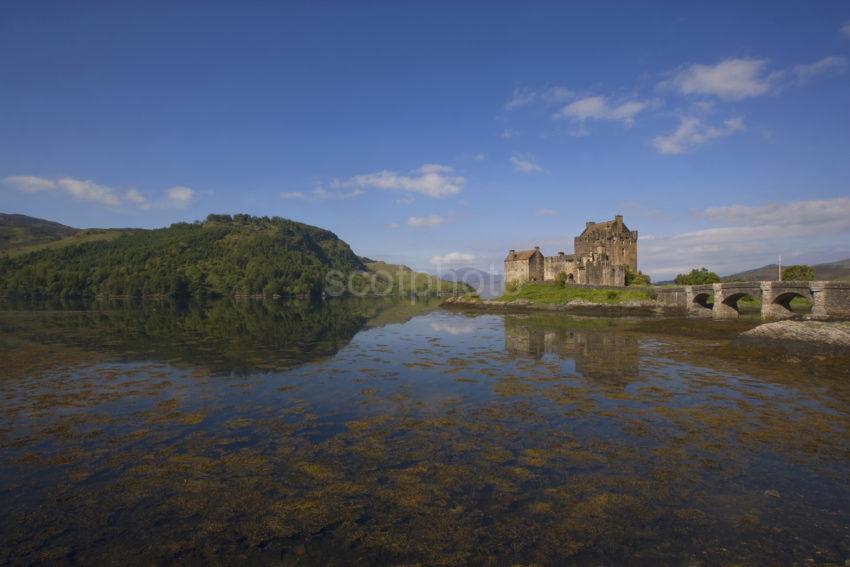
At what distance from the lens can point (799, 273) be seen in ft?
246

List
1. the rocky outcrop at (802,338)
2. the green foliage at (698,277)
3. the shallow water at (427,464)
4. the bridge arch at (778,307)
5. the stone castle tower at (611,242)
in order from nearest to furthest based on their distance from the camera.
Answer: the shallow water at (427,464), the rocky outcrop at (802,338), the bridge arch at (778,307), the green foliage at (698,277), the stone castle tower at (611,242)

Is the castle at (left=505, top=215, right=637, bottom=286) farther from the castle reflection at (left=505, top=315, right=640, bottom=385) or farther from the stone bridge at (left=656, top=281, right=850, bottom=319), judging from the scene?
the castle reflection at (left=505, top=315, right=640, bottom=385)

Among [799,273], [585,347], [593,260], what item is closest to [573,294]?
[593,260]

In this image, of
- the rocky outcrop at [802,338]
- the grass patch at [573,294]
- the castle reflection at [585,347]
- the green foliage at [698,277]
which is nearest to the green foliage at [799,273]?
the green foliage at [698,277]

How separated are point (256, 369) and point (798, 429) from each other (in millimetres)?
23959

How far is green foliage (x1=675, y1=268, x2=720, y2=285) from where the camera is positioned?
83.2 m

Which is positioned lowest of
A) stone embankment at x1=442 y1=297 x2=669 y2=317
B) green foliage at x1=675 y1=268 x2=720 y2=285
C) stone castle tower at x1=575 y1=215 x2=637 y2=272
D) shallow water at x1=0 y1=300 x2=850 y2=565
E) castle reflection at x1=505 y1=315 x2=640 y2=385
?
shallow water at x1=0 y1=300 x2=850 y2=565

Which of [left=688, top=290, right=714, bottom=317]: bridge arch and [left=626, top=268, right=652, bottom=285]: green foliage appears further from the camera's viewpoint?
[left=626, top=268, right=652, bottom=285]: green foliage

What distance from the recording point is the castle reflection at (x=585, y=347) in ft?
77.2

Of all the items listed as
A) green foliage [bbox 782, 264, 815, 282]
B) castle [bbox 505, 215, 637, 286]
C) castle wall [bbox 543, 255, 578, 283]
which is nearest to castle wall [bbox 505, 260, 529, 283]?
castle [bbox 505, 215, 637, 286]

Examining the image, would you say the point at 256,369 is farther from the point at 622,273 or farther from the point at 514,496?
the point at 622,273

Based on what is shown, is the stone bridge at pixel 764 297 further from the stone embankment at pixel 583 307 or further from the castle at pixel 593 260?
the castle at pixel 593 260

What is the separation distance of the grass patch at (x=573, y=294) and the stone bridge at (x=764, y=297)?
3.86 meters

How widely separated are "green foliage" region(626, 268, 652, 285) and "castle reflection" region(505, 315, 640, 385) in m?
47.0
